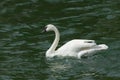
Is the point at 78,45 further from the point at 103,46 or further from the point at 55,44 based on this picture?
the point at 55,44

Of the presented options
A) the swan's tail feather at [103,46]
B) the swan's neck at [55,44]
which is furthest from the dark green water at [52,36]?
the swan's neck at [55,44]

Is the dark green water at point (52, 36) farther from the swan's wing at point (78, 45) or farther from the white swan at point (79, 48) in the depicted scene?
the swan's wing at point (78, 45)

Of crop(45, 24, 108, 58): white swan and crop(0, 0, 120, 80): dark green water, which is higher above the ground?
crop(45, 24, 108, 58): white swan

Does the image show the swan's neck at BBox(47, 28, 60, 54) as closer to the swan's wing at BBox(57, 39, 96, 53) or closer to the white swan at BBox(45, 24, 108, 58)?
the white swan at BBox(45, 24, 108, 58)

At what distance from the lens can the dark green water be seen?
1956 centimetres

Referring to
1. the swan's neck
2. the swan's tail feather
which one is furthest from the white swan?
the swan's neck

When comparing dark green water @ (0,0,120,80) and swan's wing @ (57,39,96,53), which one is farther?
swan's wing @ (57,39,96,53)

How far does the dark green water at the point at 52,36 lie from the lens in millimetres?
19562

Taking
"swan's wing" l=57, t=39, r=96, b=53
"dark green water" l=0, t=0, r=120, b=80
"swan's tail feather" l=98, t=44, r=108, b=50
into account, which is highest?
"swan's wing" l=57, t=39, r=96, b=53

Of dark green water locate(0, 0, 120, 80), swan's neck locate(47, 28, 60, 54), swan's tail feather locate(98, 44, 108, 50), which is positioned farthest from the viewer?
swan's neck locate(47, 28, 60, 54)

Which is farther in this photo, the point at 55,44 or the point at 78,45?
the point at 55,44

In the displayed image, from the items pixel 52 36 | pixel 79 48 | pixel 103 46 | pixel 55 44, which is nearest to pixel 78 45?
pixel 79 48

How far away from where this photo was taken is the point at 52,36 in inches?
977

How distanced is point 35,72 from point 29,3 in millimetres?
10494
